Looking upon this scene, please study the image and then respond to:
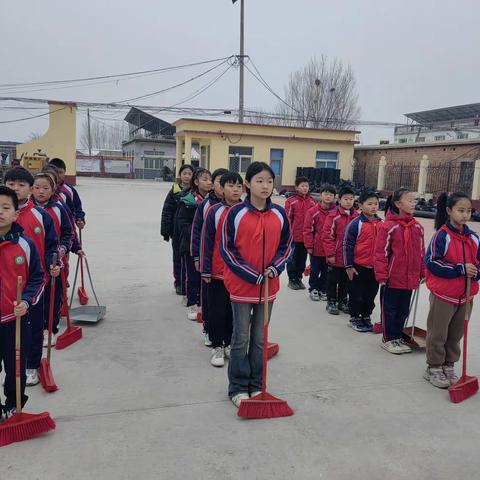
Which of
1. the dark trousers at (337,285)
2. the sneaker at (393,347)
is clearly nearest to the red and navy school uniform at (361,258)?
the dark trousers at (337,285)

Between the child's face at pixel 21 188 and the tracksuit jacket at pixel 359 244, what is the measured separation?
9.57ft

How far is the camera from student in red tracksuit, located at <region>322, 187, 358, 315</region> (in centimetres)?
529

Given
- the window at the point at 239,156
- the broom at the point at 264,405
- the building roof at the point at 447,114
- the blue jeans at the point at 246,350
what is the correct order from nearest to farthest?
1. the broom at the point at 264,405
2. the blue jeans at the point at 246,350
3. the window at the point at 239,156
4. the building roof at the point at 447,114

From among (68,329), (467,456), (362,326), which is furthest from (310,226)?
(467,456)

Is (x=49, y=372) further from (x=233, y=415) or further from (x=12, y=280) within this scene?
(x=233, y=415)

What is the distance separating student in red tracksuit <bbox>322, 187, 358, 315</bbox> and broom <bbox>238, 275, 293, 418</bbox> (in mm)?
2357

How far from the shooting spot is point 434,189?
20.1 meters

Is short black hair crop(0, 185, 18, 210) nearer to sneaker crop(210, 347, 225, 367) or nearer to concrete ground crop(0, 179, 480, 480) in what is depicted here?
concrete ground crop(0, 179, 480, 480)

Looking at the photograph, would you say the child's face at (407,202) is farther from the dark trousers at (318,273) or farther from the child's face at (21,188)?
the child's face at (21,188)

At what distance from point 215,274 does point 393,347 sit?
1.79 metres

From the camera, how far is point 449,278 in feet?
11.3

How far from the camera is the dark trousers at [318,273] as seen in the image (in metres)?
5.94

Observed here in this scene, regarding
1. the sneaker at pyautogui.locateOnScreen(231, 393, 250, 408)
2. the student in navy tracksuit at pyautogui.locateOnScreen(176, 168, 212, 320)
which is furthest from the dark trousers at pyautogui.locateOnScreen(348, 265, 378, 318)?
the sneaker at pyautogui.locateOnScreen(231, 393, 250, 408)

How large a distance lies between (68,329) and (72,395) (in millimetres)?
1098
